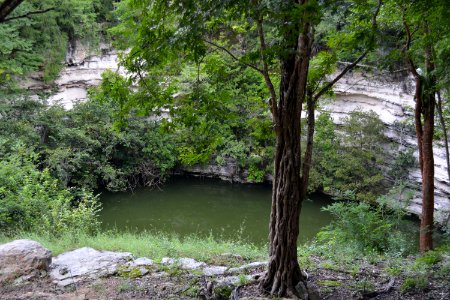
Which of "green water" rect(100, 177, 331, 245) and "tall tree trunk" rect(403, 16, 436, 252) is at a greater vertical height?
"tall tree trunk" rect(403, 16, 436, 252)

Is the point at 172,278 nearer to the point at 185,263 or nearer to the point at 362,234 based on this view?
the point at 185,263

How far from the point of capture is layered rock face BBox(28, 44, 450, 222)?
486 inches

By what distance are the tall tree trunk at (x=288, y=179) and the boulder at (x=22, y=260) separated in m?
2.59

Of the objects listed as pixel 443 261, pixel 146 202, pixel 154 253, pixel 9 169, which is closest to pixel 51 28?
pixel 146 202

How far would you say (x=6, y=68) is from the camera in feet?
44.7

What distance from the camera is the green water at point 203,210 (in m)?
11.8

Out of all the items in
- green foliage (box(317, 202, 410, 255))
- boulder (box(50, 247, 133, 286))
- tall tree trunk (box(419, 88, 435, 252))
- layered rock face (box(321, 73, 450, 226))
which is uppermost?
layered rock face (box(321, 73, 450, 226))

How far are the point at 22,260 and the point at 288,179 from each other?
3.16 meters

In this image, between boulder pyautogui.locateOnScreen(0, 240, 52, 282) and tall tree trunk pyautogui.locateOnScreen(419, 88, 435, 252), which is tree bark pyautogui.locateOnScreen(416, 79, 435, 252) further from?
boulder pyautogui.locateOnScreen(0, 240, 52, 282)

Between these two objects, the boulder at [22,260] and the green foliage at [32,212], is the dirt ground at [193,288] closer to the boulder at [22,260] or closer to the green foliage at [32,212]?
the boulder at [22,260]

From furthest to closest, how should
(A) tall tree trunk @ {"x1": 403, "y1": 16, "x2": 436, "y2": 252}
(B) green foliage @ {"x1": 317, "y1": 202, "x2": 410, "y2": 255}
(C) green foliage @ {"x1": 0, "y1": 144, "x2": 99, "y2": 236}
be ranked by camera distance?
(C) green foliage @ {"x1": 0, "y1": 144, "x2": 99, "y2": 236}, (A) tall tree trunk @ {"x1": 403, "y1": 16, "x2": 436, "y2": 252}, (B) green foliage @ {"x1": 317, "y1": 202, "x2": 410, "y2": 255}

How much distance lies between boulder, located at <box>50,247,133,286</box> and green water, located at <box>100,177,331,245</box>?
235 inches

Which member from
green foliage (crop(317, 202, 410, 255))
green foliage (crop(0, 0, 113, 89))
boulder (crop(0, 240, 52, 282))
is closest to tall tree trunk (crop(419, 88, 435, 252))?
green foliage (crop(317, 202, 410, 255))

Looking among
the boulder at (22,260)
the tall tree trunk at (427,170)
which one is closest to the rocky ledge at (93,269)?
the boulder at (22,260)
